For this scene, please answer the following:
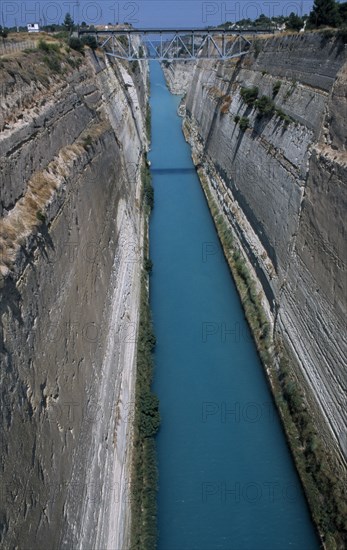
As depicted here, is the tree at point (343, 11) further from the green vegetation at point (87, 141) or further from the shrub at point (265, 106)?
the green vegetation at point (87, 141)

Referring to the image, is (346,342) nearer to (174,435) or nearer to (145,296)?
(174,435)

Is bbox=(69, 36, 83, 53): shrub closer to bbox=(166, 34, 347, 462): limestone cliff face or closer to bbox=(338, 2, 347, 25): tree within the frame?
bbox=(166, 34, 347, 462): limestone cliff face

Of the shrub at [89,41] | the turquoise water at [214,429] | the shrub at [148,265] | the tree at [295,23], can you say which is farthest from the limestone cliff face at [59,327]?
the tree at [295,23]

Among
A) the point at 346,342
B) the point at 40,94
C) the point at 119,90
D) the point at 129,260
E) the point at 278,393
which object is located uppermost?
the point at 40,94

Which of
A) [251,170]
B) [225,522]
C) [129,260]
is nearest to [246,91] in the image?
[251,170]

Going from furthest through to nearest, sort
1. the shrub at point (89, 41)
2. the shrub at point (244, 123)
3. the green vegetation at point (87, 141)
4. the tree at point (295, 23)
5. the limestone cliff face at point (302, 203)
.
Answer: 1. the shrub at point (89, 41)
2. the tree at point (295, 23)
3. the shrub at point (244, 123)
4. the green vegetation at point (87, 141)
5. the limestone cliff face at point (302, 203)

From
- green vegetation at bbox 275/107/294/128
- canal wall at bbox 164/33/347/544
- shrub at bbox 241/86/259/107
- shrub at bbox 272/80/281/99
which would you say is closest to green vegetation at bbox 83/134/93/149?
canal wall at bbox 164/33/347/544

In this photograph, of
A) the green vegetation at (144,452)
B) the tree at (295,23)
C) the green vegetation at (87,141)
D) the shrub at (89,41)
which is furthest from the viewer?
the shrub at (89,41)
